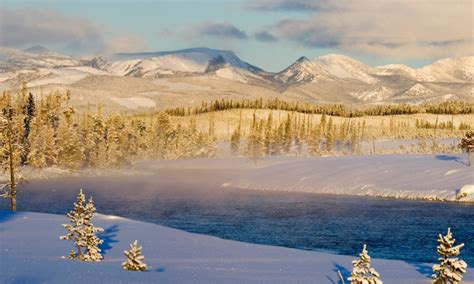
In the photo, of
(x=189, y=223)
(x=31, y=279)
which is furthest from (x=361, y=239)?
(x=31, y=279)

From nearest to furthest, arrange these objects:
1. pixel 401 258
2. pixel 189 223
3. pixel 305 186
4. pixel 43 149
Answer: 1. pixel 401 258
2. pixel 189 223
3. pixel 305 186
4. pixel 43 149

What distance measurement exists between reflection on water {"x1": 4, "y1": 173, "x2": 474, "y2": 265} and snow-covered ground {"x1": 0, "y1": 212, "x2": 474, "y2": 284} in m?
11.9

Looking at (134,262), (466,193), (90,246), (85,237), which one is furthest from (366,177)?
(134,262)

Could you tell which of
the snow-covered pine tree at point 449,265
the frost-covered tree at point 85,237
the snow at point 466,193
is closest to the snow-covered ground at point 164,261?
the frost-covered tree at point 85,237

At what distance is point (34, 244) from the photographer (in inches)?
1660

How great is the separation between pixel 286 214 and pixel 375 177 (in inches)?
1660

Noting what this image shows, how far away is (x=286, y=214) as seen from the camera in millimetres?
81625

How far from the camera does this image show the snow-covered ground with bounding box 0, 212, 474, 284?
32281 mm

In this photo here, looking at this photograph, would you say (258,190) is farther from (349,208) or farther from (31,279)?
(31,279)

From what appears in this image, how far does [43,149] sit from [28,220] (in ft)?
313

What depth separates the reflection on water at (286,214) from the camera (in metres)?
59.6

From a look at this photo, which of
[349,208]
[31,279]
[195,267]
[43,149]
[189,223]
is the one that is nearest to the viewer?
[31,279]

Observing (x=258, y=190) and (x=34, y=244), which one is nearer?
(x=34, y=244)

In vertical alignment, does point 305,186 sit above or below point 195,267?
below
